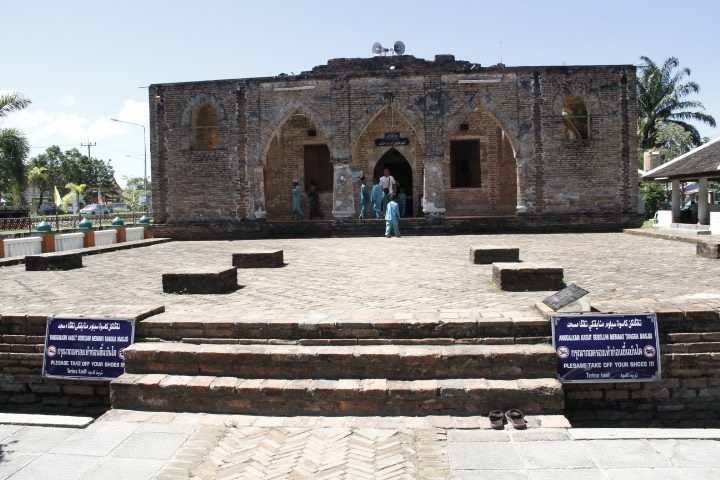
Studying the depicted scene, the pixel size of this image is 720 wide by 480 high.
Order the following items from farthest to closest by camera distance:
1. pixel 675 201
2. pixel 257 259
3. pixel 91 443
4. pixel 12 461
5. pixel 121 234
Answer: pixel 675 201 < pixel 121 234 < pixel 257 259 < pixel 91 443 < pixel 12 461

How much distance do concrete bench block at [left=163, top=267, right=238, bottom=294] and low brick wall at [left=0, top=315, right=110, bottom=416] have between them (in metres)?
2.03

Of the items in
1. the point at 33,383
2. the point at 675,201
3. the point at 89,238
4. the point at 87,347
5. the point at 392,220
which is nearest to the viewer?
the point at 87,347

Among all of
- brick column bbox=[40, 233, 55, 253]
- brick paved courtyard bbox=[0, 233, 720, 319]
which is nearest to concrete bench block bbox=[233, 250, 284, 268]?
brick paved courtyard bbox=[0, 233, 720, 319]

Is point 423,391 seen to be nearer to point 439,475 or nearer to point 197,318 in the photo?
point 439,475

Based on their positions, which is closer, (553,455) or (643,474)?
(643,474)

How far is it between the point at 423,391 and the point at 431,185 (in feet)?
48.3

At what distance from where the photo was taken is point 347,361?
5125 mm

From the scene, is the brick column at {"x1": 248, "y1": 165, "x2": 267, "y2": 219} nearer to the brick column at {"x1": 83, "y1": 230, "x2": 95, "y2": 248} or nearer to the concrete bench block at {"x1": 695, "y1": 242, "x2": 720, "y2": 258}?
the brick column at {"x1": 83, "y1": 230, "x2": 95, "y2": 248}

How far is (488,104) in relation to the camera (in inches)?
747

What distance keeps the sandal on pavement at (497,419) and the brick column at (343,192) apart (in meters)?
14.9

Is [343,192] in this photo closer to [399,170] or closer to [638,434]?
[399,170]

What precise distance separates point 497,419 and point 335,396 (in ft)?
4.45

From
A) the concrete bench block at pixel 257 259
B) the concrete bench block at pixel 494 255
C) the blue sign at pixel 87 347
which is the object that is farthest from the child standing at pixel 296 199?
the blue sign at pixel 87 347

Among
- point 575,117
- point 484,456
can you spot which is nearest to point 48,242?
point 484,456
